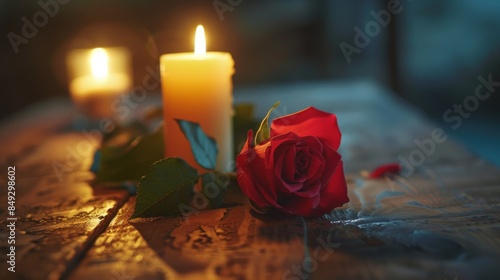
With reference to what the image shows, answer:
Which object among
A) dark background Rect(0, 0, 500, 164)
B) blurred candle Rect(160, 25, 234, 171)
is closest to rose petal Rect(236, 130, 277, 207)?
blurred candle Rect(160, 25, 234, 171)

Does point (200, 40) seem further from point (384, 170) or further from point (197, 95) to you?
point (384, 170)

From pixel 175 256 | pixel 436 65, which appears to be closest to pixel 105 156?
pixel 175 256

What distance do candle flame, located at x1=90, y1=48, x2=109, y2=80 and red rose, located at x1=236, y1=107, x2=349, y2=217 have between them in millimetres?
1177

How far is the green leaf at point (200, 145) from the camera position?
713mm

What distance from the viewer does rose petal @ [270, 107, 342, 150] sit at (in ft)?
2.19

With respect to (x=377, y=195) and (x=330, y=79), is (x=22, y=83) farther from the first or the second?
Result: (x=377, y=195)

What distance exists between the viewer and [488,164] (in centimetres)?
91
